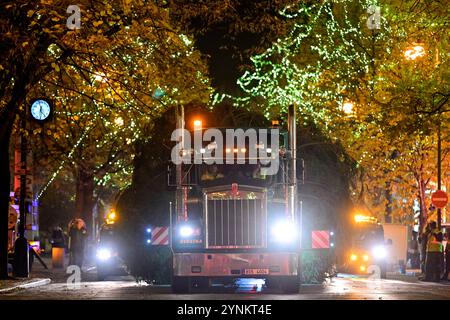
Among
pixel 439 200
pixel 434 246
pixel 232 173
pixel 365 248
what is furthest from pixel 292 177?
pixel 365 248

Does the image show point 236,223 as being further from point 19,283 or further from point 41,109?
point 41,109

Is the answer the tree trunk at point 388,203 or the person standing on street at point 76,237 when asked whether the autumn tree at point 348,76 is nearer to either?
the tree trunk at point 388,203

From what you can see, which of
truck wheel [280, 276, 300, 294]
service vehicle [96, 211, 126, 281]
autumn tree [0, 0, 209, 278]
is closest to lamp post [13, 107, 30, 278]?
autumn tree [0, 0, 209, 278]

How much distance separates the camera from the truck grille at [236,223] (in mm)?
22766

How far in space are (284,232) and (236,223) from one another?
102cm

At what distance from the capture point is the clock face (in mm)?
28656

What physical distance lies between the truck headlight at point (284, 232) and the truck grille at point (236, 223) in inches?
9.6

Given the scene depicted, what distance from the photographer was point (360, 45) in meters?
49.1

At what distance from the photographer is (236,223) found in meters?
22.9

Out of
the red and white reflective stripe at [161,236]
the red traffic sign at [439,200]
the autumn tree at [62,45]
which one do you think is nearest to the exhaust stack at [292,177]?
the red and white reflective stripe at [161,236]

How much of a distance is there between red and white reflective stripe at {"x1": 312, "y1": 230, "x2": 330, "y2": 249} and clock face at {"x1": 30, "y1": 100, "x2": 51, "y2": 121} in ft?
27.6

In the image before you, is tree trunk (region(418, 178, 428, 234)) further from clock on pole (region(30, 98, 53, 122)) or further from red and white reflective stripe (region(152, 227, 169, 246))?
red and white reflective stripe (region(152, 227, 169, 246))
